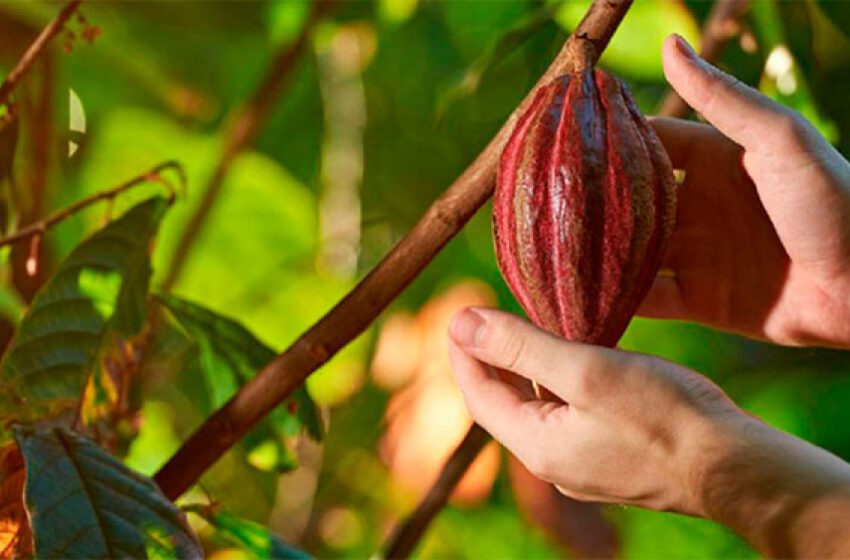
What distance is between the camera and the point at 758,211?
3.44 ft

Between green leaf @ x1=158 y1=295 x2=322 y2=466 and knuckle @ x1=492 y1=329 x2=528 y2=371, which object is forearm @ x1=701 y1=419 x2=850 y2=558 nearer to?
knuckle @ x1=492 y1=329 x2=528 y2=371

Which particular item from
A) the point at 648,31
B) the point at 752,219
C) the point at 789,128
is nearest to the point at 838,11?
the point at 648,31

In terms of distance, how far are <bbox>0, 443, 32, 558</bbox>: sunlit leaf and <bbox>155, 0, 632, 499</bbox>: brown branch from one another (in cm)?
9

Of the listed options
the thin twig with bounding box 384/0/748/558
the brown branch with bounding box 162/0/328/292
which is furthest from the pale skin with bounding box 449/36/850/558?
the brown branch with bounding box 162/0/328/292

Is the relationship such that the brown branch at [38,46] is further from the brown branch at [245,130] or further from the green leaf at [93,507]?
the brown branch at [245,130]

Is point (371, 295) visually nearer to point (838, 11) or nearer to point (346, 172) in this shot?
point (838, 11)

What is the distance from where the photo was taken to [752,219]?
1.06 metres

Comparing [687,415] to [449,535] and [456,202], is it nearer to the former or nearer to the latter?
[456,202]

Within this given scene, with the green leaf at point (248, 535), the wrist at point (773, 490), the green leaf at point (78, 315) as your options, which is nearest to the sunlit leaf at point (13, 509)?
the green leaf at point (78, 315)

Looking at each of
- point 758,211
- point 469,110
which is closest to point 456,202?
point 758,211

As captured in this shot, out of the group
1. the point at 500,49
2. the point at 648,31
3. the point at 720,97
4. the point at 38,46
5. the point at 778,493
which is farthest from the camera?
the point at 648,31

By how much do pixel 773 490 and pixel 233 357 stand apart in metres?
0.51

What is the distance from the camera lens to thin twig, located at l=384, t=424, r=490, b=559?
1179 millimetres

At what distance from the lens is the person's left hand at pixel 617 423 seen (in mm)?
813
